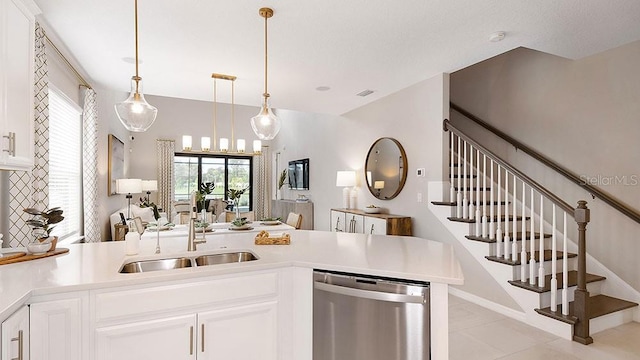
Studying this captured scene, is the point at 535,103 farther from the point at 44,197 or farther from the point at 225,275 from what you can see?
the point at 44,197

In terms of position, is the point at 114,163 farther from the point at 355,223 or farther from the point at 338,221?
the point at 355,223

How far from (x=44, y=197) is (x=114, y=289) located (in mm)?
1719

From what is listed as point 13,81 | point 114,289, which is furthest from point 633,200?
point 13,81

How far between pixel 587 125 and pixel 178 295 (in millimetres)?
4339

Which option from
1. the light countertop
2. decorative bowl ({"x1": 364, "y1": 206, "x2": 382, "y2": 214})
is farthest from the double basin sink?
decorative bowl ({"x1": 364, "y1": 206, "x2": 382, "y2": 214})

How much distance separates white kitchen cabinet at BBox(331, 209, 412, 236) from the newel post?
77.2 inches

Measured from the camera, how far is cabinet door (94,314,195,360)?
4.96ft

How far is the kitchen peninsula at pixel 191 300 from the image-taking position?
145cm

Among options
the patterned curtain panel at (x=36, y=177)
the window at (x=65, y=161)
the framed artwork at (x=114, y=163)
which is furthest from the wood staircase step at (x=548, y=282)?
the framed artwork at (x=114, y=163)

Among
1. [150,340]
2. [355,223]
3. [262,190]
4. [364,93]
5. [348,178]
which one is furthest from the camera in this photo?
[262,190]

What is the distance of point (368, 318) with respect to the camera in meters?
1.73

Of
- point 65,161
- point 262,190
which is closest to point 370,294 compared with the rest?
point 65,161

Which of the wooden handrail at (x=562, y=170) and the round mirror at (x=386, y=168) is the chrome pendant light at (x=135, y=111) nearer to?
the round mirror at (x=386, y=168)

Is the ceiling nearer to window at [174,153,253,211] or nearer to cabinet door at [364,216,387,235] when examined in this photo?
cabinet door at [364,216,387,235]
